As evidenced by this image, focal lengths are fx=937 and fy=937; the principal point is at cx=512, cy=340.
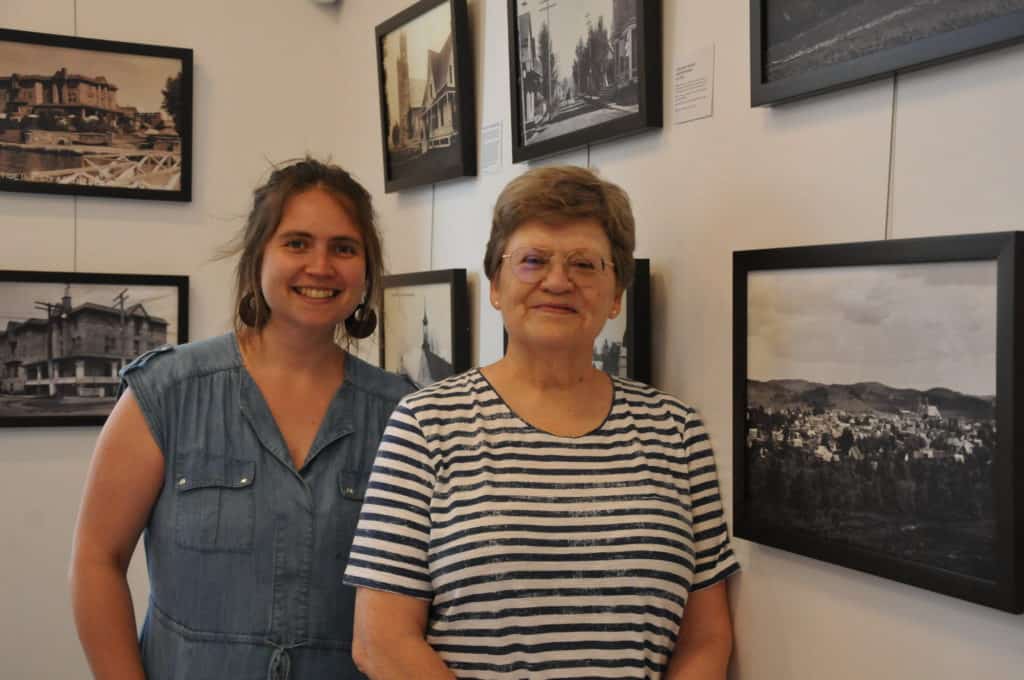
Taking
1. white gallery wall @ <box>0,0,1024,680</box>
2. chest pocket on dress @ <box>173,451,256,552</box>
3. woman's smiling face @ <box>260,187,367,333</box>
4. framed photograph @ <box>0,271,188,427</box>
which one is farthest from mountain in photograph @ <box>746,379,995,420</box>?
framed photograph @ <box>0,271,188,427</box>

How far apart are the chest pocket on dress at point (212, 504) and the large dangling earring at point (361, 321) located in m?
0.35

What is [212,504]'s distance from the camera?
1.64 meters

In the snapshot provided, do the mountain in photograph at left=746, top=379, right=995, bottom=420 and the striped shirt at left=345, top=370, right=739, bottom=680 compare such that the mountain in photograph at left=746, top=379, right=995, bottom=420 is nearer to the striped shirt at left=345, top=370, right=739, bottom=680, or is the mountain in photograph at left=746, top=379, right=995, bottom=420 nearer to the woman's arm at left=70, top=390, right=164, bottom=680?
the striped shirt at left=345, top=370, right=739, bottom=680

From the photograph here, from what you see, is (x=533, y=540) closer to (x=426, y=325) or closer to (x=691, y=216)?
(x=691, y=216)

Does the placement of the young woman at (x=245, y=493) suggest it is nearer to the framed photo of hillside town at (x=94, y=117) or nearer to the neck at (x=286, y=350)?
the neck at (x=286, y=350)

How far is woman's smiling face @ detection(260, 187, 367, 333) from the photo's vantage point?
1.66 m

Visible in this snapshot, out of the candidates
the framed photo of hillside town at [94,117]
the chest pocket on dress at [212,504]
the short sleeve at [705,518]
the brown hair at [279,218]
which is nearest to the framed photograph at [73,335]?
the framed photo of hillside town at [94,117]

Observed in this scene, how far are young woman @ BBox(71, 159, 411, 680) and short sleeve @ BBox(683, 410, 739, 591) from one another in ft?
1.98

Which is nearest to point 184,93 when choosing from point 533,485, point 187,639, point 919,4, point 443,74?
point 443,74

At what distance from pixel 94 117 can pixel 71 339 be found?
73 cm

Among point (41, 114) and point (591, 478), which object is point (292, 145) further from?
point (591, 478)

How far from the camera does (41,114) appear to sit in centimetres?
299

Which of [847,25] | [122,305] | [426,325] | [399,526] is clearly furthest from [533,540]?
[122,305]

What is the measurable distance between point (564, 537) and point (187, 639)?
73cm
